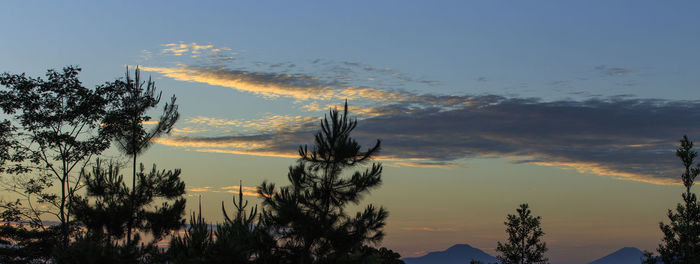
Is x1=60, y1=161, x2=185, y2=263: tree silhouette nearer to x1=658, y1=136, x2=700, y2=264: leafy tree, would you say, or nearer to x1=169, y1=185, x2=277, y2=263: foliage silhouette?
x1=169, y1=185, x2=277, y2=263: foliage silhouette

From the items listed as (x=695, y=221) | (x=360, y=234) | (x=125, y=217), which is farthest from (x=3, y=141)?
(x=695, y=221)

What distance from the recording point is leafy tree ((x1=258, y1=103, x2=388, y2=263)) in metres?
26.5

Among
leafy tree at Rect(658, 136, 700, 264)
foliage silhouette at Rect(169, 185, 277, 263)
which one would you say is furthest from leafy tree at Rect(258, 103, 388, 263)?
leafy tree at Rect(658, 136, 700, 264)

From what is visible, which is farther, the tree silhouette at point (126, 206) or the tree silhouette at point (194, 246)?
the tree silhouette at point (126, 206)

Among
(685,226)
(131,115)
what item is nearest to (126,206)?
(131,115)

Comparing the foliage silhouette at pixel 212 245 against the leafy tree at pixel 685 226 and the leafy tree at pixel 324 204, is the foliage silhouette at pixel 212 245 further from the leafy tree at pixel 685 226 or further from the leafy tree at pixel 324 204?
the leafy tree at pixel 685 226

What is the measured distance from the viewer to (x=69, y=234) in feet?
117

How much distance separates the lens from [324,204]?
27172 mm

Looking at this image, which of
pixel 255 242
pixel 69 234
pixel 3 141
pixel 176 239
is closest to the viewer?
pixel 176 239

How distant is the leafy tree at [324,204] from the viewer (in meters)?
26.5

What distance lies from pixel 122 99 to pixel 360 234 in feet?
53.4

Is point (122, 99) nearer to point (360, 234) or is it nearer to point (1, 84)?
point (1, 84)

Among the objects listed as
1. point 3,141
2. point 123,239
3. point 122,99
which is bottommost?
point 123,239

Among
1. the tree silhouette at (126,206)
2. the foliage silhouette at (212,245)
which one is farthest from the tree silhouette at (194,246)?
the tree silhouette at (126,206)
